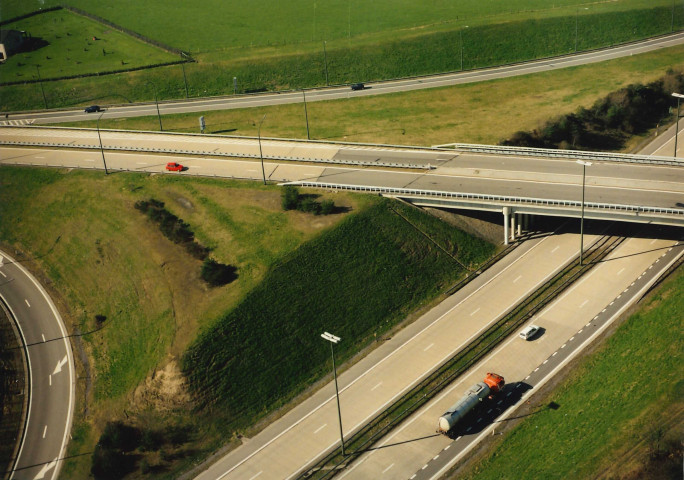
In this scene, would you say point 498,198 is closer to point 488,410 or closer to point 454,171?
point 454,171

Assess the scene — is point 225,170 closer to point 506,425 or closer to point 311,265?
point 311,265

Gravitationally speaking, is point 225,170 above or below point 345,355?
above

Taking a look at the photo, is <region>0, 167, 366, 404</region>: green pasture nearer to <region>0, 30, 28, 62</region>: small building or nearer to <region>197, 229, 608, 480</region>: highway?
<region>197, 229, 608, 480</region>: highway

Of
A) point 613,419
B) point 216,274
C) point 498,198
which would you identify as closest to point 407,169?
point 498,198

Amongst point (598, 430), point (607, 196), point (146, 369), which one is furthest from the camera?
point (607, 196)

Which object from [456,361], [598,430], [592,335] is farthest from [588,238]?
[598,430]

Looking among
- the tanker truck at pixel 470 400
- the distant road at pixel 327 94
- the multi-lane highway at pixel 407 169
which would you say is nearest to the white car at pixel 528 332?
the tanker truck at pixel 470 400

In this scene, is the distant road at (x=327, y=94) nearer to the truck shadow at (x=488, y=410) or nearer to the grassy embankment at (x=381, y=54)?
the grassy embankment at (x=381, y=54)
